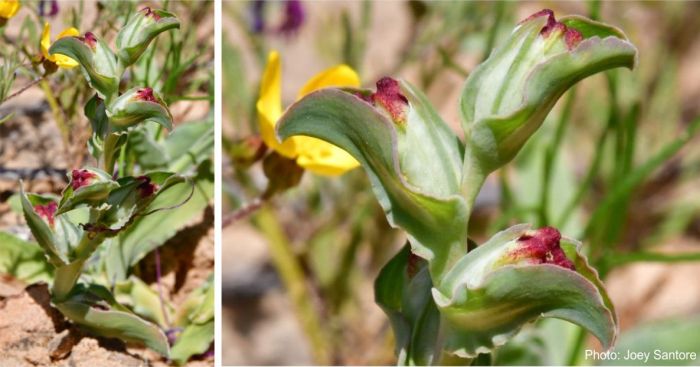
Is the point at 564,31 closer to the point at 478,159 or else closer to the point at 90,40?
the point at 478,159

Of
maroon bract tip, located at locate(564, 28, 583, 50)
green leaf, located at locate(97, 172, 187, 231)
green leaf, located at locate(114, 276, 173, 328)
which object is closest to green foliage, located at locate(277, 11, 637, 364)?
maroon bract tip, located at locate(564, 28, 583, 50)

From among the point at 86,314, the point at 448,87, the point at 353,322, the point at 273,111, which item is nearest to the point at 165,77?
the point at 273,111

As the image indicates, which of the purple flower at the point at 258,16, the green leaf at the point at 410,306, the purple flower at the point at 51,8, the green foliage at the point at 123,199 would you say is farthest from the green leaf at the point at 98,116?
the purple flower at the point at 258,16

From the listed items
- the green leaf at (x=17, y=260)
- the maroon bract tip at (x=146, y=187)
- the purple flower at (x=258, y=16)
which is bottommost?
the green leaf at (x=17, y=260)

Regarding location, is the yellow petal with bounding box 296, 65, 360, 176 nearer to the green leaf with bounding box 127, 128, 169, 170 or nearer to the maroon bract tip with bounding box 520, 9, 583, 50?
the green leaf with bounding box 127, 128, 169, 170

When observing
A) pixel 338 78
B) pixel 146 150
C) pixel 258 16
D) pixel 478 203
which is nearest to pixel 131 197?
pixel 146 150

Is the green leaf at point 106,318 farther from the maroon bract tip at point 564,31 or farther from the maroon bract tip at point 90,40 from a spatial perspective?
the maroon bract tip at point 564,31
